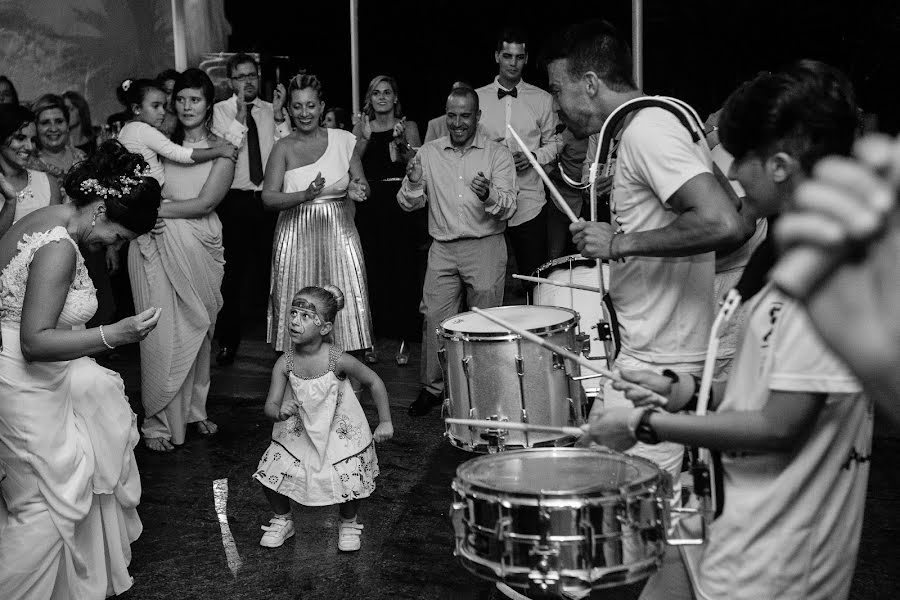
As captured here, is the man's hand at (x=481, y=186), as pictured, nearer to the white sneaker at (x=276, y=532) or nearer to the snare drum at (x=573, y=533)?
the white sneaker at (x=276, y=532)

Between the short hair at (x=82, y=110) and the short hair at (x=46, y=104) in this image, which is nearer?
the short hair at (x=46, y=104)

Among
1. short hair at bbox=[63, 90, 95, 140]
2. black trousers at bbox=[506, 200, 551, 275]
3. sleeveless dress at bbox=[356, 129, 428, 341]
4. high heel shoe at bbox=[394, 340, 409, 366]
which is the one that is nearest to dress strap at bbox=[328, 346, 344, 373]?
black trousers at bbox=[506, 200, 551, 275]

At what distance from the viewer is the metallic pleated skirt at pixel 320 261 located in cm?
654

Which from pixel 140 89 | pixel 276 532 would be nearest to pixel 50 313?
pixel 276 532

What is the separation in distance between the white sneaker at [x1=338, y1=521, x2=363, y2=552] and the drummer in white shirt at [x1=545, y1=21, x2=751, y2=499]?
5.41ft

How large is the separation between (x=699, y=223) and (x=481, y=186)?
318 cm

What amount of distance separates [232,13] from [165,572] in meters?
7.09

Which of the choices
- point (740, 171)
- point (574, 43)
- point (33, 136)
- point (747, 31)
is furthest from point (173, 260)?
point (747, 31)

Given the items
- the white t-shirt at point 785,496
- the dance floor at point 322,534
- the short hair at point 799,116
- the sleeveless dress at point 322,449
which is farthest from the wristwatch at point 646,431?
the sleeveless dress at point 322,449

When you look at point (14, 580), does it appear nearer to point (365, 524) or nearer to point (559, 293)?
point (365, 524)

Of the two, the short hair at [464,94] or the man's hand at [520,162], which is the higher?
the short hair at [464,94]

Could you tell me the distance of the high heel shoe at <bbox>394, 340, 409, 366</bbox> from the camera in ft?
25.6

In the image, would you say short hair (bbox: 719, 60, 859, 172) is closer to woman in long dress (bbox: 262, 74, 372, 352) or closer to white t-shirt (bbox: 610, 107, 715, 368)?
white t-shirt (bbox: 610, 107, 715, 368)

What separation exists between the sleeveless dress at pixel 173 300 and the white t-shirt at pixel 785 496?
4235 mm
